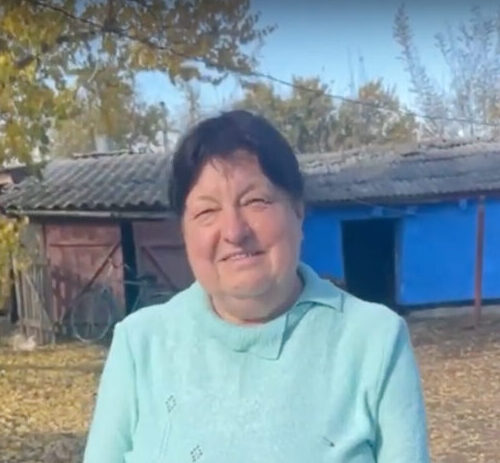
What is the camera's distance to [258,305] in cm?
133

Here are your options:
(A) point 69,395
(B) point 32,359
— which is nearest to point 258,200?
(A) point 69,395

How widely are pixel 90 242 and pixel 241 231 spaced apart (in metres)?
12.0

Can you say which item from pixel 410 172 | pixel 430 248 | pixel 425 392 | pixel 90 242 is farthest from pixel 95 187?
pixel 425 392

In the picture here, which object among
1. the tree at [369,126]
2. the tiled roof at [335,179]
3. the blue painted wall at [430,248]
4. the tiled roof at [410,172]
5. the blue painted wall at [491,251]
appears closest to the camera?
the tiled roof at [335,179]

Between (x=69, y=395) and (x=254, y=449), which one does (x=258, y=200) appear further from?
A: (x=69, y=395)

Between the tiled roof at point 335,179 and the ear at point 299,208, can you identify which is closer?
the ear at point 299,208

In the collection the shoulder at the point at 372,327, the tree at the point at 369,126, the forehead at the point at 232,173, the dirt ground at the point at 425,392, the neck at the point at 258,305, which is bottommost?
the dirt ground at the point at 425,392

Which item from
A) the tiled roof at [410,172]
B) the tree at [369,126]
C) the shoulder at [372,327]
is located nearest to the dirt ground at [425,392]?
the tiled roof at [410,172]

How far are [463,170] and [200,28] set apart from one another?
25.1 feet

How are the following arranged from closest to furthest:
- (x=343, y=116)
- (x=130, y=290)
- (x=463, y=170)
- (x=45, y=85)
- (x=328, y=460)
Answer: (x=328, y=460) → (x=45, y=85) → (x=130, y=290) → (x=463, y=170) → (x=343, y=116)

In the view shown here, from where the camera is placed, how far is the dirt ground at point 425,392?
21.2 feet

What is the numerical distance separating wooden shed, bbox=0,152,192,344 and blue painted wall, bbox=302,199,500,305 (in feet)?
7.43

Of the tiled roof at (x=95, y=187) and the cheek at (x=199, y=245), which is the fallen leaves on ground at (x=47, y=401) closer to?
the tiled roof at (x=95, y=187)

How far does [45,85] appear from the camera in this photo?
6.44 metres
